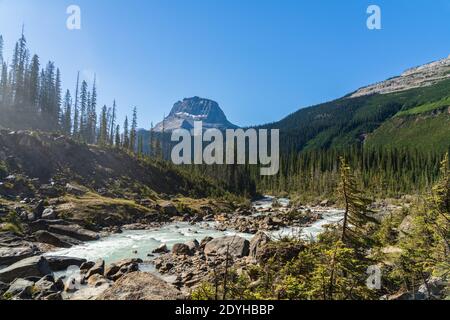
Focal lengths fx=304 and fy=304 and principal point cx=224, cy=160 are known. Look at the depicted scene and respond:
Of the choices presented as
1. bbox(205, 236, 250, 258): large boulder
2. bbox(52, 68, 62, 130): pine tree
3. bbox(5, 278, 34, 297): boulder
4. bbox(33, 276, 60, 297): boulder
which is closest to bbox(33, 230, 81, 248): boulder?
bbox(33, 276, 60, 297): boulder

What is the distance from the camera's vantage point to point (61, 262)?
888 inches

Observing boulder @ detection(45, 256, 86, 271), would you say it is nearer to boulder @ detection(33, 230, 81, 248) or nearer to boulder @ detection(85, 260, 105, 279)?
boulder @ detection(85, 260, 105, 279)

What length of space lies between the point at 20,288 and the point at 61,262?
7114 millimetres

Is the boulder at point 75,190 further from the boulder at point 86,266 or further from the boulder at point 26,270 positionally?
the boulder at point 26,270

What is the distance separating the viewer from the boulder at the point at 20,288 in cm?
1506

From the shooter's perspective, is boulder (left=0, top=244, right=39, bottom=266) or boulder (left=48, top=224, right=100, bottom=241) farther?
boulder (left=48, top=224, right=100, bottom=241)

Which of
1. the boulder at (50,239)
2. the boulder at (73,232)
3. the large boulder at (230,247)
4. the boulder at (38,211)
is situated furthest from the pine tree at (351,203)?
the boulder at (38,211)

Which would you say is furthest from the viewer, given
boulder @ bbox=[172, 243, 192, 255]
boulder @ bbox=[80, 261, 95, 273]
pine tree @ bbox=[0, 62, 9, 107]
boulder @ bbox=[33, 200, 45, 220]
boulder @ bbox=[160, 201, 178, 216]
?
pine tree @ bbox=[0, 62, 9, 107]

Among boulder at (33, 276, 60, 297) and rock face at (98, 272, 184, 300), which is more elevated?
rock face at (98, 272, 184, 300)

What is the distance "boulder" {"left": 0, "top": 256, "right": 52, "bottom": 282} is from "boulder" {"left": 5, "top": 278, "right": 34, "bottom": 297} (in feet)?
7.52

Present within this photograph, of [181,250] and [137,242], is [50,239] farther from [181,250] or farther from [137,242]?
[181,250]

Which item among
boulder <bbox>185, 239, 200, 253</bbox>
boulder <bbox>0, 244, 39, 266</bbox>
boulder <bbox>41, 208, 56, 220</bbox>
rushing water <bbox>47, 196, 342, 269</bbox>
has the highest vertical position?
boulder <bbox>41, 208, 56, 220</bbox>

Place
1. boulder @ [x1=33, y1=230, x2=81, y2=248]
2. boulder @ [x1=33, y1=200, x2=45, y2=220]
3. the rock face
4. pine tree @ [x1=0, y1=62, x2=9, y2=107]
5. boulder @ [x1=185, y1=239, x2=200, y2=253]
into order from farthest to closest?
pine tree @ [x1=0, y1=62, x2=9, y2=107], boulder @ [x1=33, y1=200, x2=45, y2=220], boulder @ [x1=33, y1=230, x2=81, y2=248], boulder @ [x1=185, y1=239, x2=200, y2=253], the rock face

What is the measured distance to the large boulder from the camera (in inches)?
1006
